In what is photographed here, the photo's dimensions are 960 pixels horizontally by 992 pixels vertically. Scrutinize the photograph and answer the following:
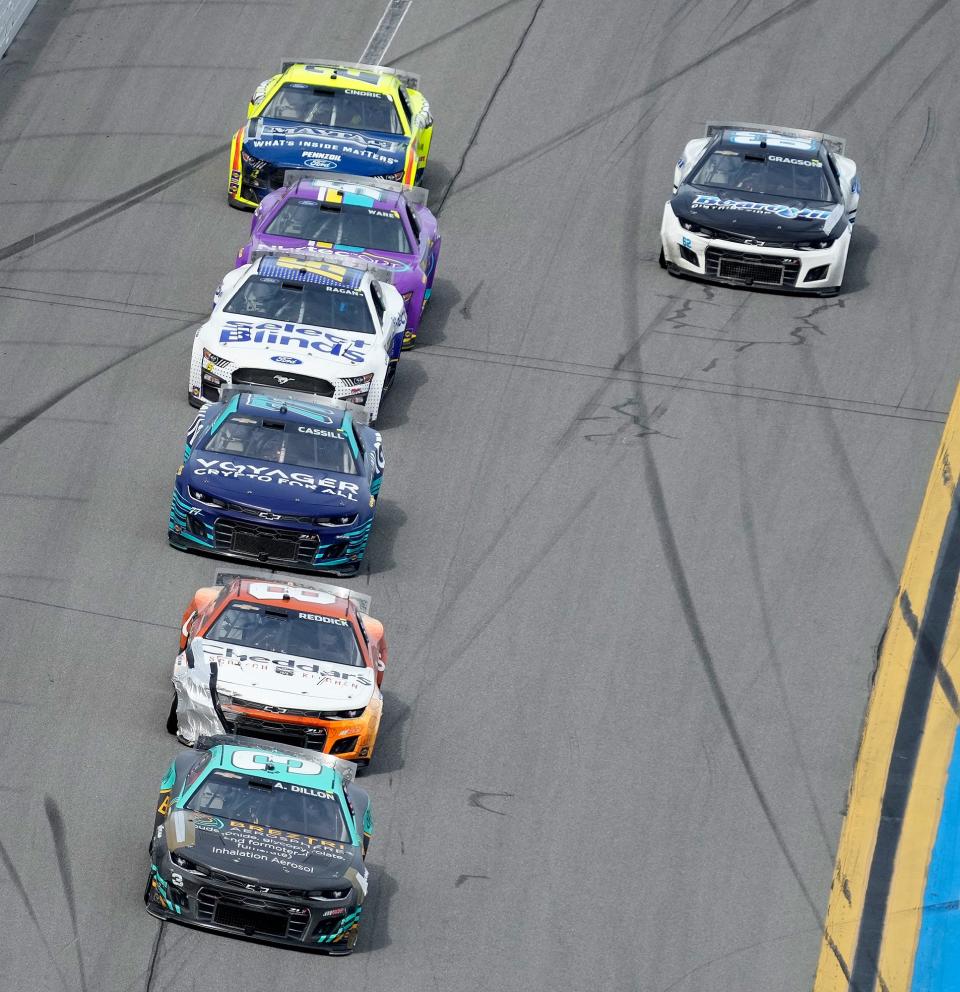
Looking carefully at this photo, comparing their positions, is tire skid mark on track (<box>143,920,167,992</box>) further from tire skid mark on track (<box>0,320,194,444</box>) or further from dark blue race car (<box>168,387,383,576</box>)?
tire skid mark on track (<box>0,320,194,444</box>)

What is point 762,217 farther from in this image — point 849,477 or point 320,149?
point 320,149

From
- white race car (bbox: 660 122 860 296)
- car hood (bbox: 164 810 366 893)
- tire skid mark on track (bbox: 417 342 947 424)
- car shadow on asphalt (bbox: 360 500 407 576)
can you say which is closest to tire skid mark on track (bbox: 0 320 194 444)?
tire skid mark on track (bbox: 417 342 947 424)

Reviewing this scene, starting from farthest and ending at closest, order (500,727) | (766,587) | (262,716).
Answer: (766,587), (500,727), (262,716)

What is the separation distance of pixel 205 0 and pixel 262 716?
18.2 m

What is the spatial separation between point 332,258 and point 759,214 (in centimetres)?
522

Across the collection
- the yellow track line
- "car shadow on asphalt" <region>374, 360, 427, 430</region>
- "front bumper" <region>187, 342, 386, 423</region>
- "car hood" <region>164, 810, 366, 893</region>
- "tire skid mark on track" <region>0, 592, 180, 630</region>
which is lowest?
"car shadow on asphalt" <region>374, 360, 427, 430</region>

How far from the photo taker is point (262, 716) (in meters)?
19.5

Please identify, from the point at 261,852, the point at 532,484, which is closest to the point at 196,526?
the point at 532,484

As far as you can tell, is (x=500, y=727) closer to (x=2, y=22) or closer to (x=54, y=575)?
(x=54, y=575)

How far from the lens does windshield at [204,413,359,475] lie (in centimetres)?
2277

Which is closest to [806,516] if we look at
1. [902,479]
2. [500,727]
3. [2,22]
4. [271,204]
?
[902,479]

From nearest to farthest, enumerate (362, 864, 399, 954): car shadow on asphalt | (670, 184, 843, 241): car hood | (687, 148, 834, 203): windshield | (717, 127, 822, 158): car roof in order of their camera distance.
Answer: (362, 864, 399, 954): car shadow on asphalt, (670, 184, 843, 241): car hood, (687, 148, 834, 203): windshield, (717, 127, 822, 158): car roof

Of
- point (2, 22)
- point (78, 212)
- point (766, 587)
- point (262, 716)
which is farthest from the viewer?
point (2, 22)

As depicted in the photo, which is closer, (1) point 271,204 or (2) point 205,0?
(1) point 271,204
